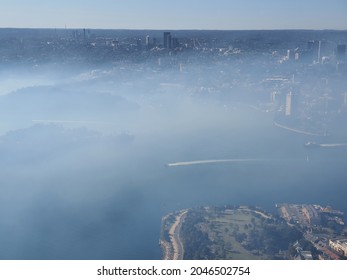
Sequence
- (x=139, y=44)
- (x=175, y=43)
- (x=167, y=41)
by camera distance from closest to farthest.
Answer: (x=167, y=41) < (x=175, y=43) < (x=139, y=44)

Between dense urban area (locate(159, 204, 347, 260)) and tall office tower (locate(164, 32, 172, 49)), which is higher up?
tall office tower (locate(164, 32, 172, 49))

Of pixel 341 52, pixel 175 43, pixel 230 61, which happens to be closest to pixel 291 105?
pixel 341 52

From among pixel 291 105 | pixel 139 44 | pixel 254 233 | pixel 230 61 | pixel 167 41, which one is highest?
pixel 167 41

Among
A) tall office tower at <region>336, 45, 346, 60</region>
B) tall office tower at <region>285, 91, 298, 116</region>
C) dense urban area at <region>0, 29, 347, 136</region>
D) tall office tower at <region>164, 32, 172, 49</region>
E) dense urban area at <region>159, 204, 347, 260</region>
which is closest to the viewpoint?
dense urban area at <region>159, 204, 347, 260</region>

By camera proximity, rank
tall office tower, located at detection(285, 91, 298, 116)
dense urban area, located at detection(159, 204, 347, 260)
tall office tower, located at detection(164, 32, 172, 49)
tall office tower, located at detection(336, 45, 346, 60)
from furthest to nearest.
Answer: tall office tower, located at detection(164, 32, 172, 49) < tall office tower, located at detection(336, 45, 346, 60) < tall office tower, located at detection(285, 91, 298, 116) < dense urban area, located at detection(159, 204, 347, 260)

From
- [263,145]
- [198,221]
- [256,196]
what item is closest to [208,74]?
[263,145]

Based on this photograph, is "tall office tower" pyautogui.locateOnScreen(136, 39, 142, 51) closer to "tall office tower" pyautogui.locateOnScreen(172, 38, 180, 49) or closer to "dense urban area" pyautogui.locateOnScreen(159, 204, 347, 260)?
"tall office tower" pyautogui.locateOnScreen(172, 38, 180, 49)

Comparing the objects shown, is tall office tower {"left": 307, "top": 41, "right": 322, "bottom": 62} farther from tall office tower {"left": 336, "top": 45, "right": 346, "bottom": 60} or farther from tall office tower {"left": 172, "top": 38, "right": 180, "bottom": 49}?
tall office tower {"left": 172, "top": 38, "right": 180, "bottom": 49}

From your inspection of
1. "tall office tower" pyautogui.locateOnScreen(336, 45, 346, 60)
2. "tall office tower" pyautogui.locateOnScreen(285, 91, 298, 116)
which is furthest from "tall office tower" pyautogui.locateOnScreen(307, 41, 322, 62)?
"tall office tower" pyautogui.locateOnScreen(285, 91, 298, 116)

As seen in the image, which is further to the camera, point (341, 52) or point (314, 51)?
point (314, 51)

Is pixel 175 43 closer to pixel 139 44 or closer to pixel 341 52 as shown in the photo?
pixel 139 44

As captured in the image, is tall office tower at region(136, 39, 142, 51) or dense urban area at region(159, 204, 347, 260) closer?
dense urban area at region(159, 204, 347, 260)
